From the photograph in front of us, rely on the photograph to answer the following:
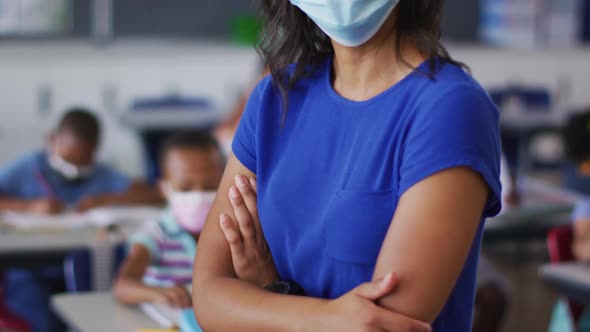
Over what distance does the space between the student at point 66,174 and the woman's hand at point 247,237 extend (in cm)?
283

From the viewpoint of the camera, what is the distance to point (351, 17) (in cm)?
122

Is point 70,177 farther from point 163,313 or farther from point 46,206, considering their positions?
point 163,313

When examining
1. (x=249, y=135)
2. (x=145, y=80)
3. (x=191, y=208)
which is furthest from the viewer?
(x=145, y=80)

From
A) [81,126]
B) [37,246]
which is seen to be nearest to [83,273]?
[37,246]

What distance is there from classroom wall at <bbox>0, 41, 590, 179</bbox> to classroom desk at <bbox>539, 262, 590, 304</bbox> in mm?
4260

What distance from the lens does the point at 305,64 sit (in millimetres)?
1373

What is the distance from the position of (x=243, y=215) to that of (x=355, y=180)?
262mm

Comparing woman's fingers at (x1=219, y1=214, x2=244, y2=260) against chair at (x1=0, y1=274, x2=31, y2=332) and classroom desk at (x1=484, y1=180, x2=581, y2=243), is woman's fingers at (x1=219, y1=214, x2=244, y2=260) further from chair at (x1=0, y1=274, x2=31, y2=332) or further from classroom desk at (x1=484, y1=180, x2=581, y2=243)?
classroom desk at (x1=484, y1=180, x2=581, y2=243)

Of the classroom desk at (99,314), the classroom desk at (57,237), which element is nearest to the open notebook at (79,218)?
the classroom desk at (57,237)

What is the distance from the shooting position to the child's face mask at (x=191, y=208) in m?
2.74

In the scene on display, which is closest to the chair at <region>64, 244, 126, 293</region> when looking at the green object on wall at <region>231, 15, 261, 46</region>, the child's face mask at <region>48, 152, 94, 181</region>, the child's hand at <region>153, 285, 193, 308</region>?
the child's hand at <region>153, 285, 193, 308</region>

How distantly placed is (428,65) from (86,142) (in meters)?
3.28

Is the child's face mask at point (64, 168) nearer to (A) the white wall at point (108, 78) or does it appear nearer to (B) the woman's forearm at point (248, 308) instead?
(A) the white wall at point (108, 78)

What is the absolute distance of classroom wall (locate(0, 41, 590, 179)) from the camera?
643cm
